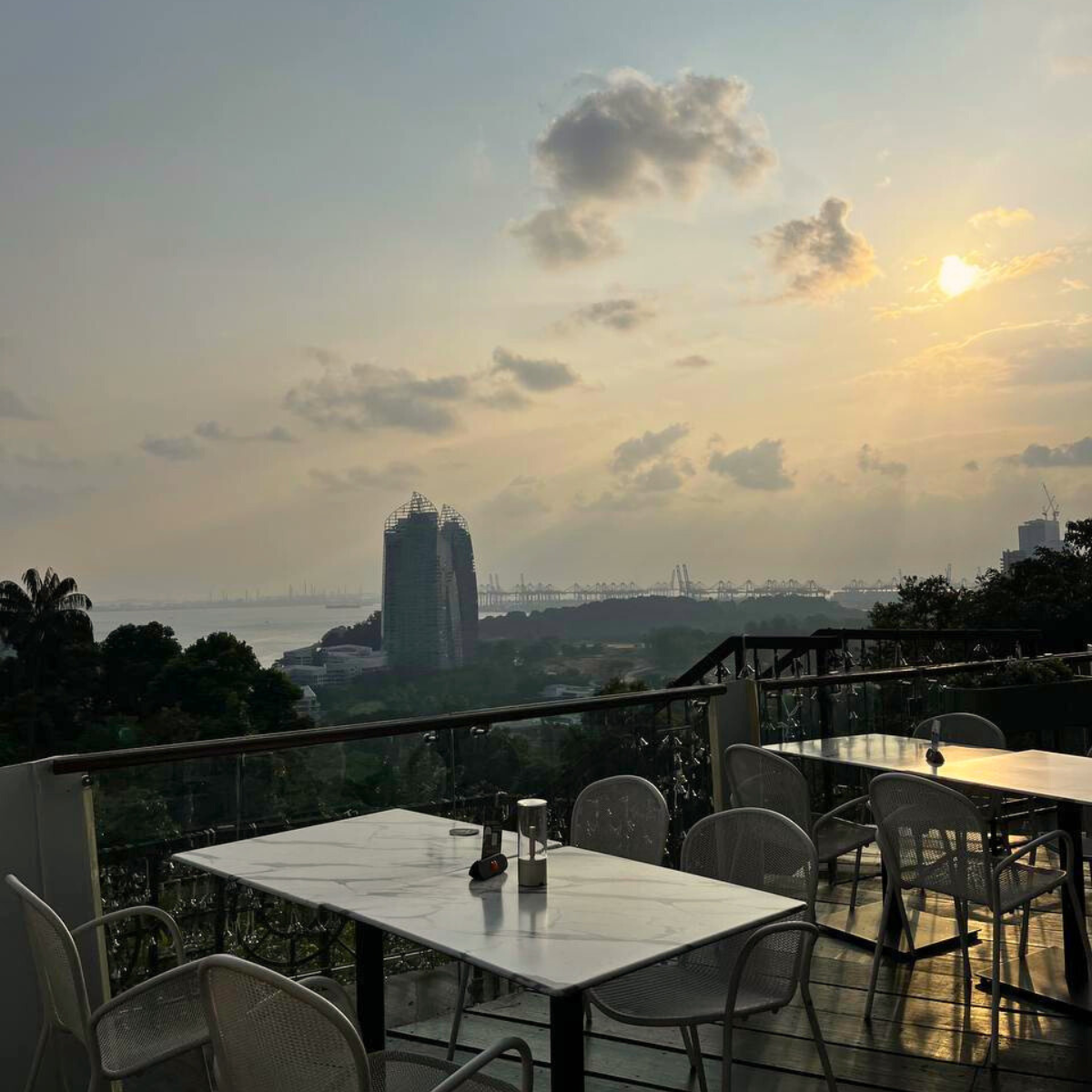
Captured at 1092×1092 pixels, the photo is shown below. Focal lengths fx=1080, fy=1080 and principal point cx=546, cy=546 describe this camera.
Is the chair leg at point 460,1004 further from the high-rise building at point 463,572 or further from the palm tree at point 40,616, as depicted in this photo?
the high-rise building at point 463,572


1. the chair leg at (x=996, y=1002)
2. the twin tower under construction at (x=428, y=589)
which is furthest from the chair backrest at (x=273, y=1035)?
the twin tower under construction at (x=428, y=589)

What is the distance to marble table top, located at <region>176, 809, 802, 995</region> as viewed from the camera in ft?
7.02

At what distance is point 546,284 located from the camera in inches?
1050

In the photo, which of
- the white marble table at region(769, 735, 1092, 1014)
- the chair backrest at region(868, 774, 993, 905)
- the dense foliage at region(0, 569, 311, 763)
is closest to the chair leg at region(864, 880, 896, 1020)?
the chair backrest at region(868, 774, 993, 905)

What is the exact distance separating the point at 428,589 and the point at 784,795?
4250 centimetres

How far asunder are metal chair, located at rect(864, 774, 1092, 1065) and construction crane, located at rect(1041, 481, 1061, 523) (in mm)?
31307

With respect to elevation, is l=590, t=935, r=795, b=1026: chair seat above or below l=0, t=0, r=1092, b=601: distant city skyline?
below

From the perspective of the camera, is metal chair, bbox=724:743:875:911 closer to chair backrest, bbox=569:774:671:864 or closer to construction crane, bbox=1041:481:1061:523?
chair backrest, bbox=569:774:671:864

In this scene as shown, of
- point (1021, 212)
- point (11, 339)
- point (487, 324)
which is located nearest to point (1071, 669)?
point (1021, 212)

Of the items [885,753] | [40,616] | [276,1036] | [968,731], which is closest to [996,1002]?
[885,753]

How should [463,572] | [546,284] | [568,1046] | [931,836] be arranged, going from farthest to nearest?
[463,572] → [546,284] → [931,836] → [568,1046]

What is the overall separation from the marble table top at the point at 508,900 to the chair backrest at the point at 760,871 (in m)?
0.28

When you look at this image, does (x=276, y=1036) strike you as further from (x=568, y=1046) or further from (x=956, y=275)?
(x=956, y=275)

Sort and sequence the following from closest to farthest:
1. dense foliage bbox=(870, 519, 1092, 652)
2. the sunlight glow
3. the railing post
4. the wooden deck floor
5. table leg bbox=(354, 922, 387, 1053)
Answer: table leg bbox=(354, 922, 387, 1053)
the wooden deck floor
the railing post
the sunlight glow
dense foliage bbox=(870, 519, 1092, 652)
